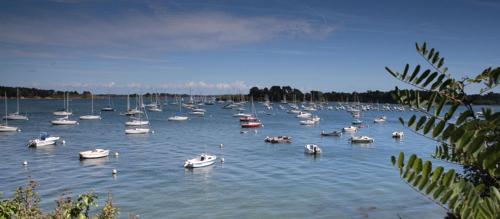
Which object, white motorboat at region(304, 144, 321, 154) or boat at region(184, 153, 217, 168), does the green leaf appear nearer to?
boat at region(184, 153, 217, 168)

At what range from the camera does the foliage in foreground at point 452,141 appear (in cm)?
334

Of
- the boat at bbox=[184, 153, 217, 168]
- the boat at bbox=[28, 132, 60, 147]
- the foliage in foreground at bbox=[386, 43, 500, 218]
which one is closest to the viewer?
the foliage in foreground at bbox=[386, 43, 500, 218]

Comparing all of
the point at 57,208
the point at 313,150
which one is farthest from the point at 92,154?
the point at 57,208

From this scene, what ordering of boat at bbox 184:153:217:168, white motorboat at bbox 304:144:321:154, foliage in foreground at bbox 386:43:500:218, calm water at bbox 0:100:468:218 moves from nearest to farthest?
foliage in foreground at bbox 386:43:500:218
calm water at bbox 0:100:468:218
boat at bbox 184:153:217:168
white motorboat at bbox 304:144:321:154

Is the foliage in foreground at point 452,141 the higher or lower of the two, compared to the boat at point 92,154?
higher

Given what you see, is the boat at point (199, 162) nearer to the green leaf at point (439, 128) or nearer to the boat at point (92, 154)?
the boat at point (92, 154)

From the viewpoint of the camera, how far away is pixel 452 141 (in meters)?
3.48

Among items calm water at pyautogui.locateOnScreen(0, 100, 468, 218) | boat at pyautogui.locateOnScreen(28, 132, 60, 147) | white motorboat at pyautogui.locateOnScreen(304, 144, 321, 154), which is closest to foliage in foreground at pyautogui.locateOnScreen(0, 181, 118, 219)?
calm water at pyautogui.locateOnScreen(0, 100, 468, 218)

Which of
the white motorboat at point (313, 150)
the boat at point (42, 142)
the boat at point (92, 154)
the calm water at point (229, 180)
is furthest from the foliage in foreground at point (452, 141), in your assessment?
the boat at point (42, 142)

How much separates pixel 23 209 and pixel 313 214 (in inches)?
1080

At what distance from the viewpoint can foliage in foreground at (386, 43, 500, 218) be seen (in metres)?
3.34

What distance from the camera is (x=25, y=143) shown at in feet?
255

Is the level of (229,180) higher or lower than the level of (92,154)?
lower

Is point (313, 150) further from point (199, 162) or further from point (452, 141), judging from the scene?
point (452, 141)
